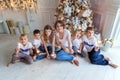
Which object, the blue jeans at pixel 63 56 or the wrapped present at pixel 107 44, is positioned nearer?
the blue jeans at pixel 63 56

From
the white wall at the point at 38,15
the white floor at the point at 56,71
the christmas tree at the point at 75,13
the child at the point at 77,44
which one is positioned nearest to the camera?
the white floor at the point at 56,71

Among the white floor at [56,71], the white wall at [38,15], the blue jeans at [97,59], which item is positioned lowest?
the white floor at [56,71]

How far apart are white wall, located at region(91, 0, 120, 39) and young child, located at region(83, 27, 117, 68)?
59 cm

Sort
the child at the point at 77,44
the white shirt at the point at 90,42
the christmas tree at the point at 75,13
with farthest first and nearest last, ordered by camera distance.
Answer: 1. the christmas tree at the point at 75,13
2. the child at the point at 77,44
3. the white shirt at the point at 90,42

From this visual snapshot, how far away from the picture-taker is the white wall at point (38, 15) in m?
2.97

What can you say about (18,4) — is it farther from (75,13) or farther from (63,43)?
(63,43)

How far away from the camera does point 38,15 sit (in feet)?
10.2

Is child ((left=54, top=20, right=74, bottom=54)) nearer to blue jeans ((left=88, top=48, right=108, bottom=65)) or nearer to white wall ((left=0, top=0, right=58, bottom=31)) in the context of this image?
blue jeans ((left=88, top=48, right=108, bottom=65))

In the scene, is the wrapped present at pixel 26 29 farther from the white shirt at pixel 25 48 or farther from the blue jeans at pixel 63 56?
the blue jeans at pixel 63 56

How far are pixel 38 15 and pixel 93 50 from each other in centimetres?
173

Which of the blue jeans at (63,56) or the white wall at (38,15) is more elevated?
the white wall at (38,15)

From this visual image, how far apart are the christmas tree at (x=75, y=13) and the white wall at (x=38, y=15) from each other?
497mm

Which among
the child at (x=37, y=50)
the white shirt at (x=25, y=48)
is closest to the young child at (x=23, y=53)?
the white shirt at (x=25, y=48)

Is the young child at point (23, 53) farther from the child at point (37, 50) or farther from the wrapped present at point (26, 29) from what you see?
the wrapped present at point (26, 29)
